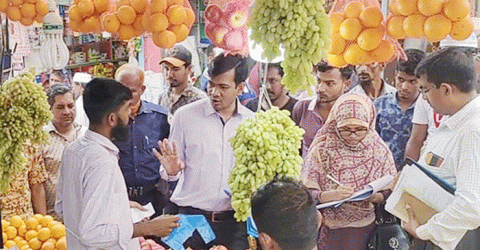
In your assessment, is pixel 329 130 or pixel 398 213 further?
pixel 329 130

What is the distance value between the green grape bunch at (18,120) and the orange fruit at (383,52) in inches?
50.0

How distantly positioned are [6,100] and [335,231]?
1579 millimetres

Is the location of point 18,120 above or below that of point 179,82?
above

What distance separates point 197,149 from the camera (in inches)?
113

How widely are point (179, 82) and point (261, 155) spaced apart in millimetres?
1888

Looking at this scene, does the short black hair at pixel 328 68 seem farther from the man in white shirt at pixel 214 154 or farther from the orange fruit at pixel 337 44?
the orange fruit at pixel 337 44

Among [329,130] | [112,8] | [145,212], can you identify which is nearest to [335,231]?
[329,130]

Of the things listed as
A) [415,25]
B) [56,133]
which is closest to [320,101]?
[415,25]

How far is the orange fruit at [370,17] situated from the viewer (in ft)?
7.10

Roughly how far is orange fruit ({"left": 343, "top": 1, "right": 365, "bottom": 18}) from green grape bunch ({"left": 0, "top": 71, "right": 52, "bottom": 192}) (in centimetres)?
121

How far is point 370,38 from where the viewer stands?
2170mm

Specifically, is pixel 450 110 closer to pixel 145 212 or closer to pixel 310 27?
pixel 310 27

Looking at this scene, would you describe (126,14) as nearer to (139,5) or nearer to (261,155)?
(139,5)

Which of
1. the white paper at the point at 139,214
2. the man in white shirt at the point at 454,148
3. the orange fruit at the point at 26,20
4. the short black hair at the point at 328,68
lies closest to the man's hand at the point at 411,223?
the man in white shirt at the point at 454,148
